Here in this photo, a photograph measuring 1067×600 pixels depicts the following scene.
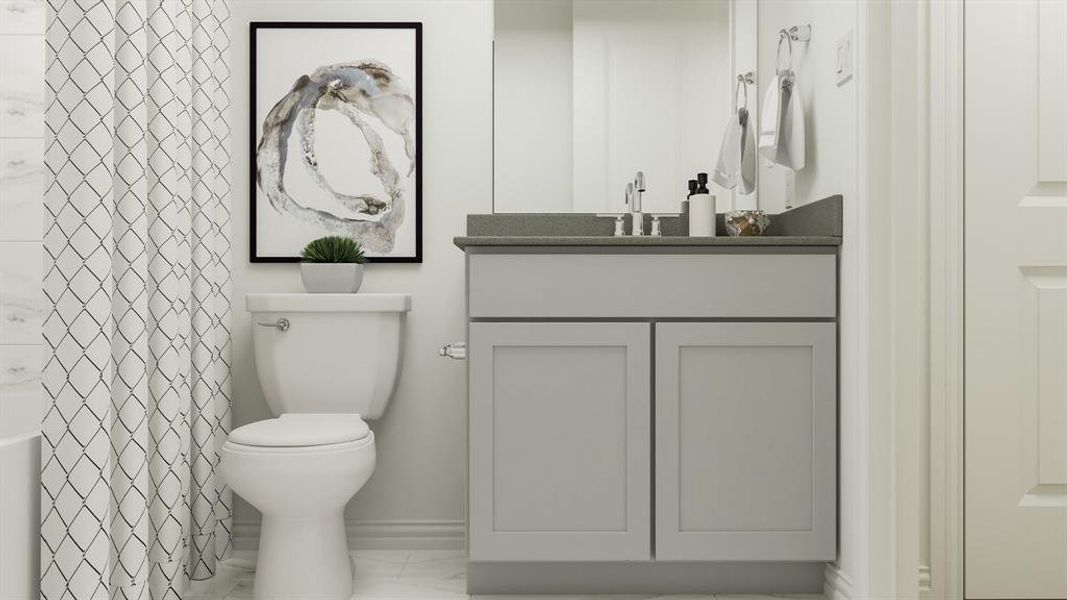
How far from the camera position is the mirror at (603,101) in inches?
96.6

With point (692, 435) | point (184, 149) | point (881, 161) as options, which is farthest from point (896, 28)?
point (184, 149)

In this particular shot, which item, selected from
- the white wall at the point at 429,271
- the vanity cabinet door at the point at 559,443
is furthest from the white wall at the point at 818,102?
the white wall at the point at 429,271

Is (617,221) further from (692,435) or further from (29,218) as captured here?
(29,218)

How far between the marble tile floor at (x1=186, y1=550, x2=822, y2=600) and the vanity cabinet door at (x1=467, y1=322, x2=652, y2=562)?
0.67 ft

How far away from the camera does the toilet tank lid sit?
88.1 inches

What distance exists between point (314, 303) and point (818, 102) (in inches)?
58.6

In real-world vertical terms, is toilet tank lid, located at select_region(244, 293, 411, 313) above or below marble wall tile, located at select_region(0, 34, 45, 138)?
below

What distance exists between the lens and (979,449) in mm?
1936

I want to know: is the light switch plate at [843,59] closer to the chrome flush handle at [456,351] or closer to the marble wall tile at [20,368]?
the chrome flush handle at [456,351]

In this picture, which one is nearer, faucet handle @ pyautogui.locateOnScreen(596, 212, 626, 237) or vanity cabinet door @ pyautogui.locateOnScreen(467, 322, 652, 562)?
vanity cabinet door @ pyautogui.locateOnScreen(467, 322, 652, 562)

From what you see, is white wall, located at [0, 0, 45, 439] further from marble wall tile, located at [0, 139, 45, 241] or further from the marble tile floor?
the marble tile floor

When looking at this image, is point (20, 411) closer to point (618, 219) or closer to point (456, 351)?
point (456, 351)

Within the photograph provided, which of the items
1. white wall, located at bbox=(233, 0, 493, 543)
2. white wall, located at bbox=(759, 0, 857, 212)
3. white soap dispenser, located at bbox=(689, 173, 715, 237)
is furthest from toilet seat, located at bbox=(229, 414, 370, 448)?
white wall, located at bbox=(759, 0, 857, 212)

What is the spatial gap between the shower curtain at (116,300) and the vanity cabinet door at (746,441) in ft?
3.87
